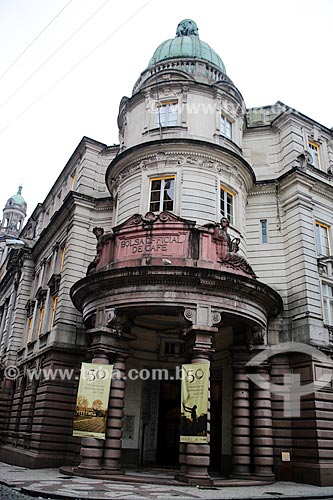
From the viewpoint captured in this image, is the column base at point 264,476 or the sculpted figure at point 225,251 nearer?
the column base at point 264,476

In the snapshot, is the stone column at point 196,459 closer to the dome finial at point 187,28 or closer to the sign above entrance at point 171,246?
the sign above entrance at point 171,246

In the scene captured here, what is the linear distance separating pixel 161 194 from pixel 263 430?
36.4ft

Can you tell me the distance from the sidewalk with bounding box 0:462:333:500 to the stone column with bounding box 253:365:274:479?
0.94m

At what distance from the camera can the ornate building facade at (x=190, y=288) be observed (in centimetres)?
1683

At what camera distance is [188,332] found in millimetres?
16047

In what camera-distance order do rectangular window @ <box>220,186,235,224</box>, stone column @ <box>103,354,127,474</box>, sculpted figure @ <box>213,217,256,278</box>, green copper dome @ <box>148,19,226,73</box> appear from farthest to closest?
green copper dome @ <box>148,19,226,73</box>, rectangular window @ <box>220,186,235,224</box>, sculpted figure @ <box>213,217,256,278</box>, stone column @ <box>103,354,127,474</box>

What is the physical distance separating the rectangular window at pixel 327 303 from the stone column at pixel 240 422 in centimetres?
463

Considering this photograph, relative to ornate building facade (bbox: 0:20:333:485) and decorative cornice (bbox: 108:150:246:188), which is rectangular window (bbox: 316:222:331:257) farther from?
decorative cornice (bbox: 108:150:246:188)

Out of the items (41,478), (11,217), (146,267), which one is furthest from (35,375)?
(11,217)

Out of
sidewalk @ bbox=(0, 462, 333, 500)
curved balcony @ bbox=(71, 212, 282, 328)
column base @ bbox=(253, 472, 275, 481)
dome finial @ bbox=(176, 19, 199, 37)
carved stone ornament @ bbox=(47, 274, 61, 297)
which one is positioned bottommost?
sidewalk @ bbox=(0, 462, 333, 500)

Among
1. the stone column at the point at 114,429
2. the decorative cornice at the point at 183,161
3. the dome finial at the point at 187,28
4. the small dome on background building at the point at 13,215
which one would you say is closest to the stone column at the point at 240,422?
the stone column at the point at 114,429

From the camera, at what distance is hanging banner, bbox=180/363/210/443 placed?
14.7 meters

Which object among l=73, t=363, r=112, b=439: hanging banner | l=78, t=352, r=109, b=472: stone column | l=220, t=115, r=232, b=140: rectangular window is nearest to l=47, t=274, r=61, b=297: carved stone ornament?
l=73, t=363, r=112, b=439: hanging banner

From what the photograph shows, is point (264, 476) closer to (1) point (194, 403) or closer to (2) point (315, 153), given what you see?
(1) point (194, 403)
